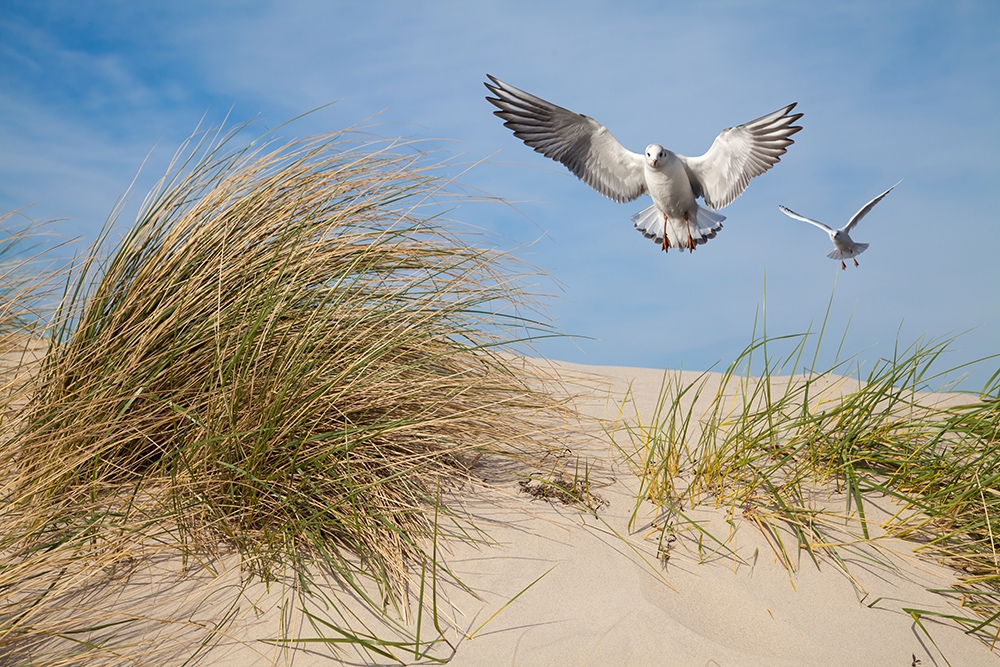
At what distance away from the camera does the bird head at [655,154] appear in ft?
16.8

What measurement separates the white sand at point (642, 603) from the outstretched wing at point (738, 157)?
3.10 meters

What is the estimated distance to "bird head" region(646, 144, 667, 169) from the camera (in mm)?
Result: 5117

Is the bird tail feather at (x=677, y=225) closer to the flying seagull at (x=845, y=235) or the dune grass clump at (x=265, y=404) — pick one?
the flying seagull at (x=845, y=235)

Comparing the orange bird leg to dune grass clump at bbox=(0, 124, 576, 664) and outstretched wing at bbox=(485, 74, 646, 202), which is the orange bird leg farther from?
dune grass clump at bbox=(0, 124, 576, 664)

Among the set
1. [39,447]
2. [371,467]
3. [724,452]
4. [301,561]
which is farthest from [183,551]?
[724,452]

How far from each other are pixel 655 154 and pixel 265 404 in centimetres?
376

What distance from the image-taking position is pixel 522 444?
8.43 feet

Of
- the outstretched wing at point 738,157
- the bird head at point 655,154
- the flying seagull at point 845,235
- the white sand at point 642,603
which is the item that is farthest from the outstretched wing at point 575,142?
the white sand at point 642,603

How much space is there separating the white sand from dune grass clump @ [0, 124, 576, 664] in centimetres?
14

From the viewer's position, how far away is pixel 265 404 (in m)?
2.19

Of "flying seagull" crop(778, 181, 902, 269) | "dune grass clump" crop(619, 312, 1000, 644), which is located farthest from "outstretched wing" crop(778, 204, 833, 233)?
"dune grass clump" crop(619, 312, 1000, 644)

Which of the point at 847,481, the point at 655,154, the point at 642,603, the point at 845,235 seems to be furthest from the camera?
the point at 845,235

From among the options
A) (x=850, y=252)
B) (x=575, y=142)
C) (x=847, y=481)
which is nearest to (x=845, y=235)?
(x=850, y=252)

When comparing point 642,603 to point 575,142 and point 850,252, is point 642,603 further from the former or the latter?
point 850,252
